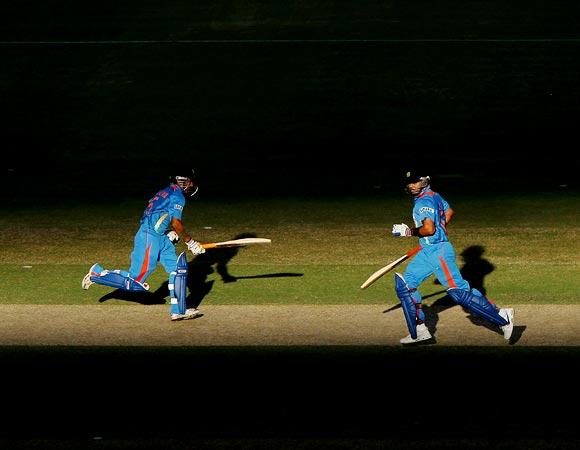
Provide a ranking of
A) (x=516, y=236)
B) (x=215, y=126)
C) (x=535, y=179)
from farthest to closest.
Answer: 1. (x=215, y=126)
2. (x=535, y=179)
3. (x=516, y=236)

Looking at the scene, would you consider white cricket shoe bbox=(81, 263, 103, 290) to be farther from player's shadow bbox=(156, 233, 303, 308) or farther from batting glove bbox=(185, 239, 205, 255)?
batting glove bbox=(185, 239, 205, 255)

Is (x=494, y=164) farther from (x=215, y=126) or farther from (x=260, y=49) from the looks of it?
(x=260, y=49)

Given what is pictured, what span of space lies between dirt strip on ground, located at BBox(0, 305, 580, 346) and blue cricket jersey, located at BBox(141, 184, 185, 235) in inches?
41.4

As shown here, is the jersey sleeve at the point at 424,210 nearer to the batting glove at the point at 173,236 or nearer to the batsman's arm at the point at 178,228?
the batsman's arm at the point at 178,228

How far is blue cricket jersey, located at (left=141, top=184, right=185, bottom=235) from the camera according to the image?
1484 centimetres

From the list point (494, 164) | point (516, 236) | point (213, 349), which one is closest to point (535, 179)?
point (494, 164)

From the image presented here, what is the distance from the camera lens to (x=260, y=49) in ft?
111

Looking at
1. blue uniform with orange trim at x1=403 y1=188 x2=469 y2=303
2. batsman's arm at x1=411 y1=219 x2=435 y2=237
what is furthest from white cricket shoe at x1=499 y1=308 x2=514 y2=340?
batsman's arm at x1=411 y1=219 x2=435 y2=237

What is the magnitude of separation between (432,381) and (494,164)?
14.0m

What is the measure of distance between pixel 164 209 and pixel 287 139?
1309cm

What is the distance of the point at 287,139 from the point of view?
27891 mm

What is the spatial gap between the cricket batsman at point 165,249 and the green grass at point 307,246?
36.2 inches

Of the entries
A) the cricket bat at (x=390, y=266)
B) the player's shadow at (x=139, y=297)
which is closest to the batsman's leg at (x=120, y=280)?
the player's shadow at (x=139, y=297)

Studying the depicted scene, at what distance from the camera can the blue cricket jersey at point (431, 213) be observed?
1352cm
